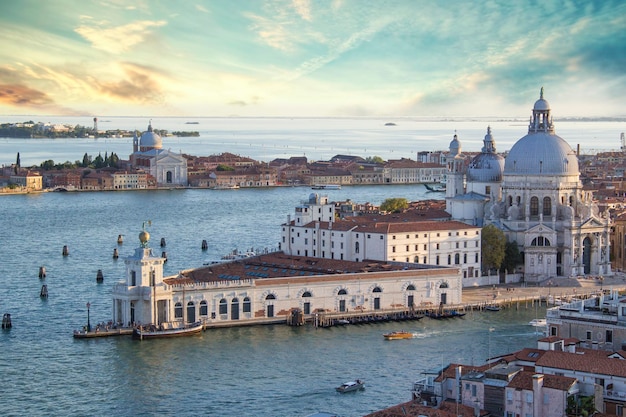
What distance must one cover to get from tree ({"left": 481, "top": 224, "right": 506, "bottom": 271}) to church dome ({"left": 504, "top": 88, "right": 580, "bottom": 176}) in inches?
112

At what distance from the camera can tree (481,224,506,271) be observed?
30.7 metres

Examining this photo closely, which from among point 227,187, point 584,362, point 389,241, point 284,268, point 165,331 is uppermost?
point 227,187

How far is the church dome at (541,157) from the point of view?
33.1 meters

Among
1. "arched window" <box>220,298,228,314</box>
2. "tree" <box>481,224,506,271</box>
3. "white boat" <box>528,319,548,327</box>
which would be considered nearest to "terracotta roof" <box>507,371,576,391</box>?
"white boat" <box>528,319,548,327</box>

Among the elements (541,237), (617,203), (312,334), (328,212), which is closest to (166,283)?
(312,334)

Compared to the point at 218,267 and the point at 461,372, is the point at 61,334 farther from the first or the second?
the point at 461,372

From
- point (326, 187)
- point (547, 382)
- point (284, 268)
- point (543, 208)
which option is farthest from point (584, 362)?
point (326, 187)

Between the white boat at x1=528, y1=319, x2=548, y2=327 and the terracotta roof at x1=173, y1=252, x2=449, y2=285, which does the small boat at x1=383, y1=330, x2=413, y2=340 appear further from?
the terracotta roof at x1=173, y1=252, x2=449, y2=285

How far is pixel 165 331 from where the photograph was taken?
76.1 ft

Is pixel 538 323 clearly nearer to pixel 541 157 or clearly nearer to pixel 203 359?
pixel 203 359

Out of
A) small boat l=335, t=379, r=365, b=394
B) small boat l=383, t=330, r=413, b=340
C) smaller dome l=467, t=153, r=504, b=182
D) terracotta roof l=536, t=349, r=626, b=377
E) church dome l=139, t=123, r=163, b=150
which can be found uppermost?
church dome l=139, t=123, r=163, b=150

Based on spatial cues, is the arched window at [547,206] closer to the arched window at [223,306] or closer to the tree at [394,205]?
the tree at [394,205]

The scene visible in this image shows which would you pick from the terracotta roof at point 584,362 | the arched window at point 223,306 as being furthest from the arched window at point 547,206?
the terracotta roof at point 584,362

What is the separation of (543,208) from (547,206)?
138 mm
